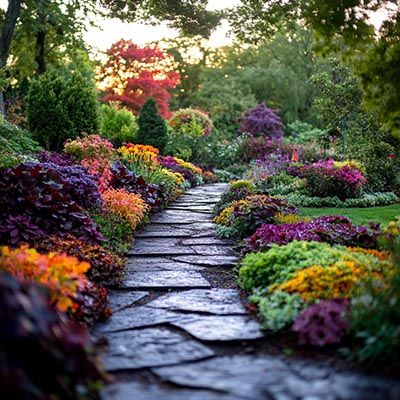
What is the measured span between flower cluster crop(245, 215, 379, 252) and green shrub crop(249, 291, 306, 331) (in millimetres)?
1413

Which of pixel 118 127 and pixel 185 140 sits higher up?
pixel 118 127

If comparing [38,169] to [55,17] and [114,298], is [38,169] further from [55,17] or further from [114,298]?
[55,17]

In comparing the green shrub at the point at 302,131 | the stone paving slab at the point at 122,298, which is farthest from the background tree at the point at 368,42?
the green shrub at the point at 302,131

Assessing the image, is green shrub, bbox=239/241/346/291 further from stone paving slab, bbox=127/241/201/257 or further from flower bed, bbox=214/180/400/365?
stone paving slab, bbox=127/241/201/257

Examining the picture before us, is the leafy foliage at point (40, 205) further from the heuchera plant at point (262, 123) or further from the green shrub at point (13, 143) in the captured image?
the heuchera plant at point (262, 123)

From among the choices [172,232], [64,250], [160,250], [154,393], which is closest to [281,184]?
[172,232]

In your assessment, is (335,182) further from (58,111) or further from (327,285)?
(327,285)

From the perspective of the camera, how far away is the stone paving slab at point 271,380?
2.37 metres

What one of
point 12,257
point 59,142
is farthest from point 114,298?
point 59,142

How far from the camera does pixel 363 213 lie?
355 inches

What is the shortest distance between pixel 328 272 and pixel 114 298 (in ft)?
5.69

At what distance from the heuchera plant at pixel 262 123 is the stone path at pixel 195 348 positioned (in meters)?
16.6

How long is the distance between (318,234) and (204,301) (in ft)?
5.28

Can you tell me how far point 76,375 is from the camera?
225 cm
